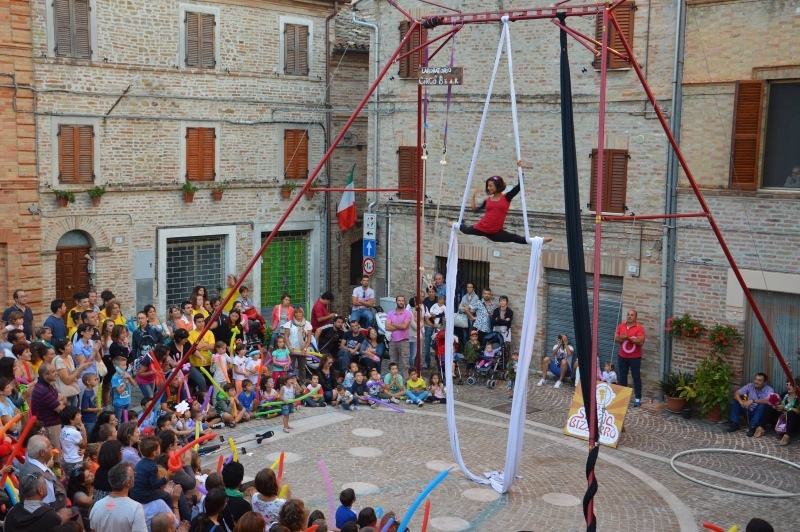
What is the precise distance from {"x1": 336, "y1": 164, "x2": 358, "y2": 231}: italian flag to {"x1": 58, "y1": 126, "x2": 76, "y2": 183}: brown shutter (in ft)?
21.2

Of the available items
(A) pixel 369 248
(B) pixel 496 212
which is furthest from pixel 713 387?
(A) pixel 369 248

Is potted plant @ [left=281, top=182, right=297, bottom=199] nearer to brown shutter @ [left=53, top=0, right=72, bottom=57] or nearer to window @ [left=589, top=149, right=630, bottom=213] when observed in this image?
brown shutter @ [left=53, top=0, right=72, bottom=57]

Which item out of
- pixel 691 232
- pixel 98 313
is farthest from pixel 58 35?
pixel 691 232

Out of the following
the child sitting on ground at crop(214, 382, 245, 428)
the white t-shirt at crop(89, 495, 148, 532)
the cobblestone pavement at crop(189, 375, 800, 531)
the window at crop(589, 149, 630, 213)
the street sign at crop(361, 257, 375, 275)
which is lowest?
the cobblestone pavement at crop(189, 375, 800, 531)

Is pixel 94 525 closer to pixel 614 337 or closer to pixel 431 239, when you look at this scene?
pixel 614 337

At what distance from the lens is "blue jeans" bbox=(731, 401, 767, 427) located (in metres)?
16.2

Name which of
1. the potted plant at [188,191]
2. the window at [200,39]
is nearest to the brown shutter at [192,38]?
the window at [200,39]

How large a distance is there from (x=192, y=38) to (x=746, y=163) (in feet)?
39.0

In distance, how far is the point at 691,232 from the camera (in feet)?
58.5

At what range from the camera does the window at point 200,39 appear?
2175cm

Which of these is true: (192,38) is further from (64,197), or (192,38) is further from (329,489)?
(329,489)

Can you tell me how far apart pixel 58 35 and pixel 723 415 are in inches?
563

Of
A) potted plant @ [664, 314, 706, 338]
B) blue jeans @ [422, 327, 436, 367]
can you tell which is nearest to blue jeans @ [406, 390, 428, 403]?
blue jeans @ [422, 327, 436, 367]

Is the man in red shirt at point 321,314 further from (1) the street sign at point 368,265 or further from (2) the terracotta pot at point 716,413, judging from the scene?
(2) the terracotta pot at point 716,413
